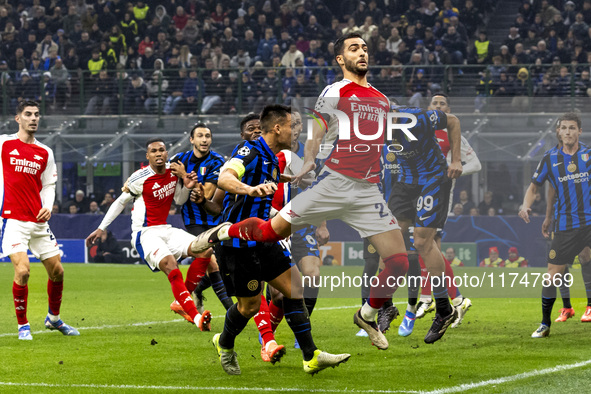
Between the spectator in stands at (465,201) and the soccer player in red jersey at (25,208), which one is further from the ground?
the soccer player in red jersey at (25,208)

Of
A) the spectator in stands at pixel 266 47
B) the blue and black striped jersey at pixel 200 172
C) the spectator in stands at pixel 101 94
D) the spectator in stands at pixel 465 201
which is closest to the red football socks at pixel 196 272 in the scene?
the blue and black striped jersey at pixel 200 172

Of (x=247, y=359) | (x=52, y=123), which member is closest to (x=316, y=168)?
(x=247, y=359)

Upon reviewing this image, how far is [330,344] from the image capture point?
349 inches

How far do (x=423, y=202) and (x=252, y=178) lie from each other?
284cm

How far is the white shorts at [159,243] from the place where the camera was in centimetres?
1039

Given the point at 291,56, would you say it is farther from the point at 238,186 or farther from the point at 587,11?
the point at 238,186

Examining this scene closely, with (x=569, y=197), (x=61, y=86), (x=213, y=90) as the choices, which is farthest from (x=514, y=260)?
(x=61, y=86)

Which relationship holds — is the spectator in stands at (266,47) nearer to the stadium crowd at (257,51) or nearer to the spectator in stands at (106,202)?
the stadium crowd at (257,51)

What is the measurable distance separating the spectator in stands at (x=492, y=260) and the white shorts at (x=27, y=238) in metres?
11.3

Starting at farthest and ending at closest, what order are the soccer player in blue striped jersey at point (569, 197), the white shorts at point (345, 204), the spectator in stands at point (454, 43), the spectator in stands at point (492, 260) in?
the spectator in stands at point (454, 43) → the spectator in stands at point (492, 260) → the soccer player in blue striped jersey at point (569, 197) → the white shorts at point (345, 204)

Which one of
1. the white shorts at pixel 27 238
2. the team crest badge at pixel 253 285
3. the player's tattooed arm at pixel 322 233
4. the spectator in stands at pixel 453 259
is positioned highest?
the team crest badge at pixel 253 285

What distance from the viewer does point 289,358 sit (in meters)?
8.04

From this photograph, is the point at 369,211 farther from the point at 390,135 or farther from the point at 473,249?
the point at 473,249

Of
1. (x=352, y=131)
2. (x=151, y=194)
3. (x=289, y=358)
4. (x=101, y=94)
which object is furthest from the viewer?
(x=101, y=94)
